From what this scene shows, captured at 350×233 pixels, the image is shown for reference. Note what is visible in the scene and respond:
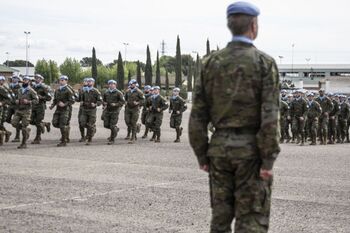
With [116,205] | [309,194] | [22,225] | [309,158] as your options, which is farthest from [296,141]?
[22,225]

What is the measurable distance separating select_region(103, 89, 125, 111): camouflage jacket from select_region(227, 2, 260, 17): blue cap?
17279 mm

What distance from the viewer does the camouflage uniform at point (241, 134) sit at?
503 centimetres

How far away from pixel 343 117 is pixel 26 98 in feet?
53.4

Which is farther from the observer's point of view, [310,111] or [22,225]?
[310,111]

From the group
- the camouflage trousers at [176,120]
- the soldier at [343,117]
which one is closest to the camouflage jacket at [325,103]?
the soldier at [343,117]

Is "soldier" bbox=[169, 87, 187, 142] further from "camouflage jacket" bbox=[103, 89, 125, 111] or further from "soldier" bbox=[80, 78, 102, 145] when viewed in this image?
"soldier" bbox=[80, 78, 102, 145]

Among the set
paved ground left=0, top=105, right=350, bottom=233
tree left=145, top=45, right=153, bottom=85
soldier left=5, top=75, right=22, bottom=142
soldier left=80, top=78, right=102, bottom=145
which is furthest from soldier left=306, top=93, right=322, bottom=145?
tree left=145, top=45, right=153, bottom=85

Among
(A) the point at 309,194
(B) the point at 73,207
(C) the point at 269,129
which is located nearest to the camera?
(C) the point at 269,129

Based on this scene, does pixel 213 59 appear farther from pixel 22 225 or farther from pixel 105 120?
pixel 105 120

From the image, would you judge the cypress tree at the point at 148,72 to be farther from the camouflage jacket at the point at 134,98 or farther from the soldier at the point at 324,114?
the camouflage jacket at the point at 134,98

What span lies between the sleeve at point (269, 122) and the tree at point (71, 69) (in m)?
137

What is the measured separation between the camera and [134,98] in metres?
23.0

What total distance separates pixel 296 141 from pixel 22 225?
68.9 ft

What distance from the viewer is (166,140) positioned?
79.6ft
